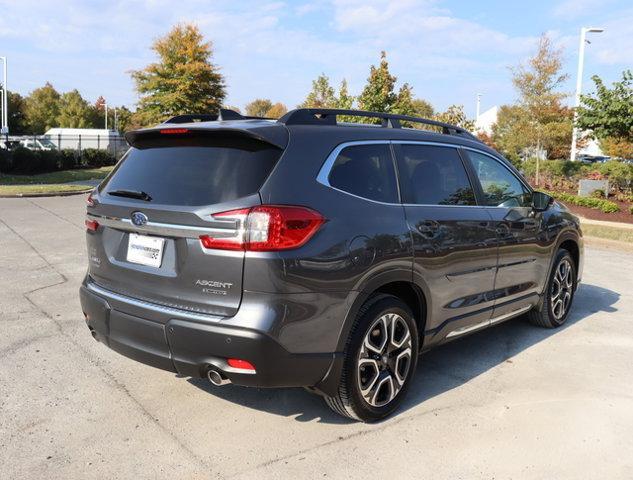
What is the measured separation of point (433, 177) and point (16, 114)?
251ft

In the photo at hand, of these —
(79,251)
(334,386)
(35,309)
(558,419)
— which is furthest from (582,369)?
(79,251)

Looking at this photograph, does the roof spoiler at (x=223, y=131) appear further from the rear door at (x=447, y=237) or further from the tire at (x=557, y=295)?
the tire at (x=557, y=295)

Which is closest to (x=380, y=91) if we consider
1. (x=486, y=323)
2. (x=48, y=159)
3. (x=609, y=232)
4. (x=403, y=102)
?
(x=403, y=102)

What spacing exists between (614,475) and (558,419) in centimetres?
65

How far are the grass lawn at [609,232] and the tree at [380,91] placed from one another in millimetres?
11790

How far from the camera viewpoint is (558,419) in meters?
3.76

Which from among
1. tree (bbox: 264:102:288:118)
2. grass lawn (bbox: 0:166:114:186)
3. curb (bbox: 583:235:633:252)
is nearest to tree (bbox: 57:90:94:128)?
tree (bbox: 264:102:288:118)

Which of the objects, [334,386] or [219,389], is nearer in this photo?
[334,386]

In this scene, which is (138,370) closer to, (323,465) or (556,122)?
(323,465)

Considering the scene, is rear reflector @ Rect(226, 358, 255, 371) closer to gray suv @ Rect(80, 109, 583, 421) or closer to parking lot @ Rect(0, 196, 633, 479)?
→ gray suv @ Rect(80, 109, 583, 421)

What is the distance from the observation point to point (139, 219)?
3.31m

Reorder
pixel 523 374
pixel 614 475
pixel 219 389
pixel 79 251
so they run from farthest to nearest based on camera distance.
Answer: pixel 79 251 → pixel 523 374 → pixel 219 389 → pixel 614 475

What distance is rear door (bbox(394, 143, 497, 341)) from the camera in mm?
3826

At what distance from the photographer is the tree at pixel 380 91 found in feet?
76.2
